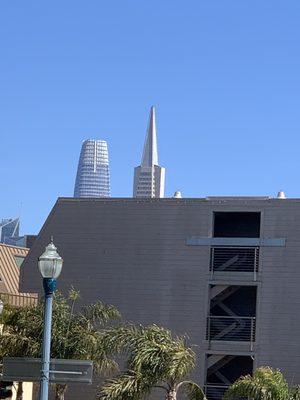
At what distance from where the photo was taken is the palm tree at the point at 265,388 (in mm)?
34281

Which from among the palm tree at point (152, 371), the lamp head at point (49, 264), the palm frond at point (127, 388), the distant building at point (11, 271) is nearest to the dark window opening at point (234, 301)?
the distant building at point (11, 271)

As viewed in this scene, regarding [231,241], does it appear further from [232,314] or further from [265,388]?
[265,388]

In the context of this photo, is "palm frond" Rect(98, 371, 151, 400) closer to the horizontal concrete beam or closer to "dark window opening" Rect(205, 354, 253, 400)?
"dark window opening" Rect(205, 354, 253, 400)

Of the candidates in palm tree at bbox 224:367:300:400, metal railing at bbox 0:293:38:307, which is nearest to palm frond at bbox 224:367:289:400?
palm tree at bbox 224:367:300:400

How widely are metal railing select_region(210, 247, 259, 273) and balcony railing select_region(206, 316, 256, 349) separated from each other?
7.27ft

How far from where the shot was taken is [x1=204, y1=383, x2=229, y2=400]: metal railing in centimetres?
4962

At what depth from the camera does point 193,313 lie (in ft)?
164

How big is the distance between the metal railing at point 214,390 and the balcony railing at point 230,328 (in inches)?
83.3

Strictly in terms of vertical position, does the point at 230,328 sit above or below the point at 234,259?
below

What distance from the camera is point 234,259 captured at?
50.2m

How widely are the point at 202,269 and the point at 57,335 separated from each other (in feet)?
38.1

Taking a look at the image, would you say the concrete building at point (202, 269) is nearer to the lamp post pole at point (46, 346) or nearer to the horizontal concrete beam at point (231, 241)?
the horizontal concrete beam at point (231, 241)

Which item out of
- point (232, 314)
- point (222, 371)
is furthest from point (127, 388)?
point (232, 314)

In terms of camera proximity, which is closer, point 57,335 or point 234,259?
point 57,335
